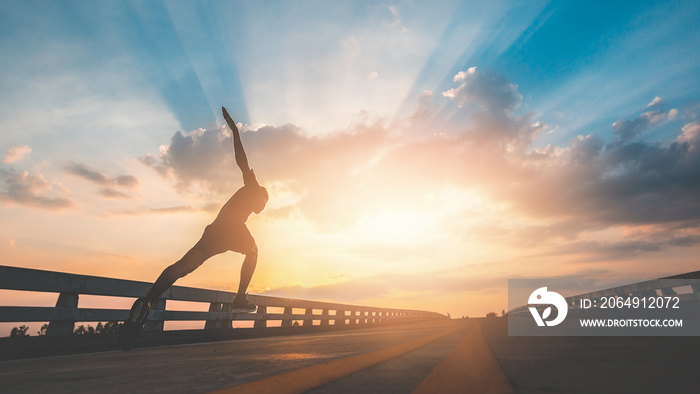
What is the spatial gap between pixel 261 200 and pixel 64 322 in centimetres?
302

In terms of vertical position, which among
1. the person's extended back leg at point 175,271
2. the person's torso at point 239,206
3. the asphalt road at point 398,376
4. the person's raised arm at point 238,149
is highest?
the person's raised arm at point 238,149

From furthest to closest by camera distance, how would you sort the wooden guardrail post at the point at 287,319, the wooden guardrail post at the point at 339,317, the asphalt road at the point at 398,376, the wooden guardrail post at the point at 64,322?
1. the wooden guardrail post at the point at 339,317
2. the wooden guardrail post at the point at 287,319
3. the wooden guardrail post at the point at 64,322
4. the asphalt road at the point at 398,376

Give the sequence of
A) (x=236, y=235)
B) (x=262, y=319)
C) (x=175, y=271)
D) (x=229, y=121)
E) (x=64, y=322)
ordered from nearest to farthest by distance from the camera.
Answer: (x=175, y=271)
(x=64, y=322)
(x=236, y=235)
(x=229, y=121)
(x=262, y=319)

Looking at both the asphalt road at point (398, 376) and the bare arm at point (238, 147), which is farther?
the bare arm at point (238, 147)

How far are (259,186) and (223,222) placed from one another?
0.82 m

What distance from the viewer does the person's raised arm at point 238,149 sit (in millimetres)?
6461

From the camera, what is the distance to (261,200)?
268 inches

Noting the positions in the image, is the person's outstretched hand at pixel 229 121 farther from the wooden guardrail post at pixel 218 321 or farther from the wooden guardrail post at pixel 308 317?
the wooden guardrail post at pixel 308 317

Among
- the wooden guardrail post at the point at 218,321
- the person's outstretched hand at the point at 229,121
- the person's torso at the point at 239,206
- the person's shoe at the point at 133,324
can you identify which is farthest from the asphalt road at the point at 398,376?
the wooden guardrail post at the point at 218,321

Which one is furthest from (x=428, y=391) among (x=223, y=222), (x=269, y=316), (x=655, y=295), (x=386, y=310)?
(x=386, y=310)

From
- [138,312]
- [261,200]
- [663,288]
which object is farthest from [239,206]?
[663,288]

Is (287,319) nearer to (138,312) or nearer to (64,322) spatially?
(64,322)

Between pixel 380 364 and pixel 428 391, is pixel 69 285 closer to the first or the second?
pixel 380 364

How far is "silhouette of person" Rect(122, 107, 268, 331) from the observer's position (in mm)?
5742
